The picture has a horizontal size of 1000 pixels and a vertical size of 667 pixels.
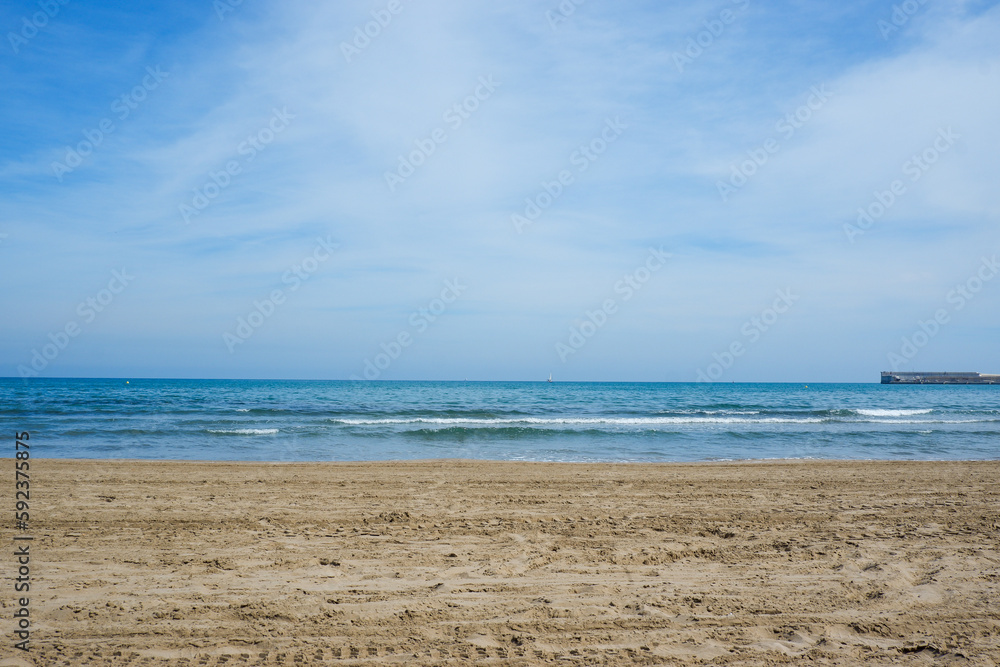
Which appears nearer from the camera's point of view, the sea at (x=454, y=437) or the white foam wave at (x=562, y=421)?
the sea at (x=454, y=437)

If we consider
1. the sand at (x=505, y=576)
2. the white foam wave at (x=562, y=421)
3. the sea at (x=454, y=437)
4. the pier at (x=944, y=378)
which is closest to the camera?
the sand at (x=505, y=576)

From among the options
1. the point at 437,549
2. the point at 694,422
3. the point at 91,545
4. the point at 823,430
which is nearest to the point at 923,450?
the point at 823,430

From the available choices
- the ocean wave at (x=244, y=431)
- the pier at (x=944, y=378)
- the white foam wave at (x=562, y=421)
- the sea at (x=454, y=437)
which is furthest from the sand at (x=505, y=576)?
the pier at (x=944, y=378)

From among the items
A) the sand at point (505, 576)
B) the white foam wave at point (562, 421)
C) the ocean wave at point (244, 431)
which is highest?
the sand at point (505, 576)

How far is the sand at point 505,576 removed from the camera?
13.1 feet

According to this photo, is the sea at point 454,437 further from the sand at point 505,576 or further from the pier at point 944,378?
the pier at point 944,378

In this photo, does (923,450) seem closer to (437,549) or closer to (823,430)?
(823,430)

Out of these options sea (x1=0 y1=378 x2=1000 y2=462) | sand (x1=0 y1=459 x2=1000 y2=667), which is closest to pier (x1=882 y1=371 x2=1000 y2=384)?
sea (x1=0 y1=378 x2=1000 y2=462)

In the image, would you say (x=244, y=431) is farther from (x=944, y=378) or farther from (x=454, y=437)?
(x=944, y=378)

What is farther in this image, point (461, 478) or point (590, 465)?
point (590, 465)

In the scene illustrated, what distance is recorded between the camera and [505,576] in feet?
17.5

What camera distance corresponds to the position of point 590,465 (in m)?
13.3

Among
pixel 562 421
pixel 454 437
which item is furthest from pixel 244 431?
pixel 562 421

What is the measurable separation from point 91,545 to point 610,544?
5.59 m
